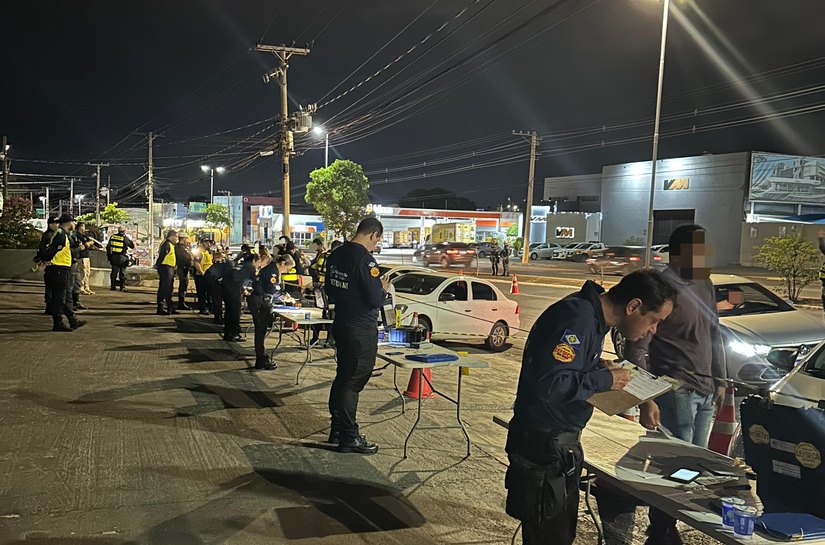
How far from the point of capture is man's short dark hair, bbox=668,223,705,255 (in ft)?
14.2

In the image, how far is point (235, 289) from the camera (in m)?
11.4

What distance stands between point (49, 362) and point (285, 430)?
464 cm

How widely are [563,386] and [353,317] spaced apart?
9.74ft

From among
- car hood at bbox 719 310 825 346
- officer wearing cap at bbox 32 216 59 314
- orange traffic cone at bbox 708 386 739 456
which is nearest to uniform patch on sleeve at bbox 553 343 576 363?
orange traffic cone at bbox 708 386 739 456

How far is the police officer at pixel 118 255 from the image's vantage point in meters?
19.7

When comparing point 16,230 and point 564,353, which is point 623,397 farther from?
point 16,230

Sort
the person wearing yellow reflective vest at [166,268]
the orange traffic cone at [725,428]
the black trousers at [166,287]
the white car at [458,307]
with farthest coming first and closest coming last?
the black trousers at [166,287] < the person wearing yellow reflective vest at [166,268] < the white car at [458,307] < the orange traffic cone at [725,428]

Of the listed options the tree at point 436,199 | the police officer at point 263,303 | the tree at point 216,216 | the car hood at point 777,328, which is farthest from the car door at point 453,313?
the tree at point 436,199

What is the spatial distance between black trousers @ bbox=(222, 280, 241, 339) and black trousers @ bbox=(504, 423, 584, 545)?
903 cm

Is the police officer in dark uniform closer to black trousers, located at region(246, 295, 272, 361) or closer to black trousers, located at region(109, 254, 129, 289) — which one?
black trousers, located at region(246, 295, 272, 361)

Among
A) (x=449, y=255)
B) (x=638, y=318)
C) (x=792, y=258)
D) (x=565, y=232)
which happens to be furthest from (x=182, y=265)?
(x=565, y=232)

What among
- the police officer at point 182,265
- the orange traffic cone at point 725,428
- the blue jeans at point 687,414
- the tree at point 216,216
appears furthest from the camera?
the tree at point 216,216

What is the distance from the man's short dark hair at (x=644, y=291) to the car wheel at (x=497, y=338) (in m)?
9.92

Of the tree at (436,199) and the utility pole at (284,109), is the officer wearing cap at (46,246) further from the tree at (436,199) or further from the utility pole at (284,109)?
the tree at (436,199)
